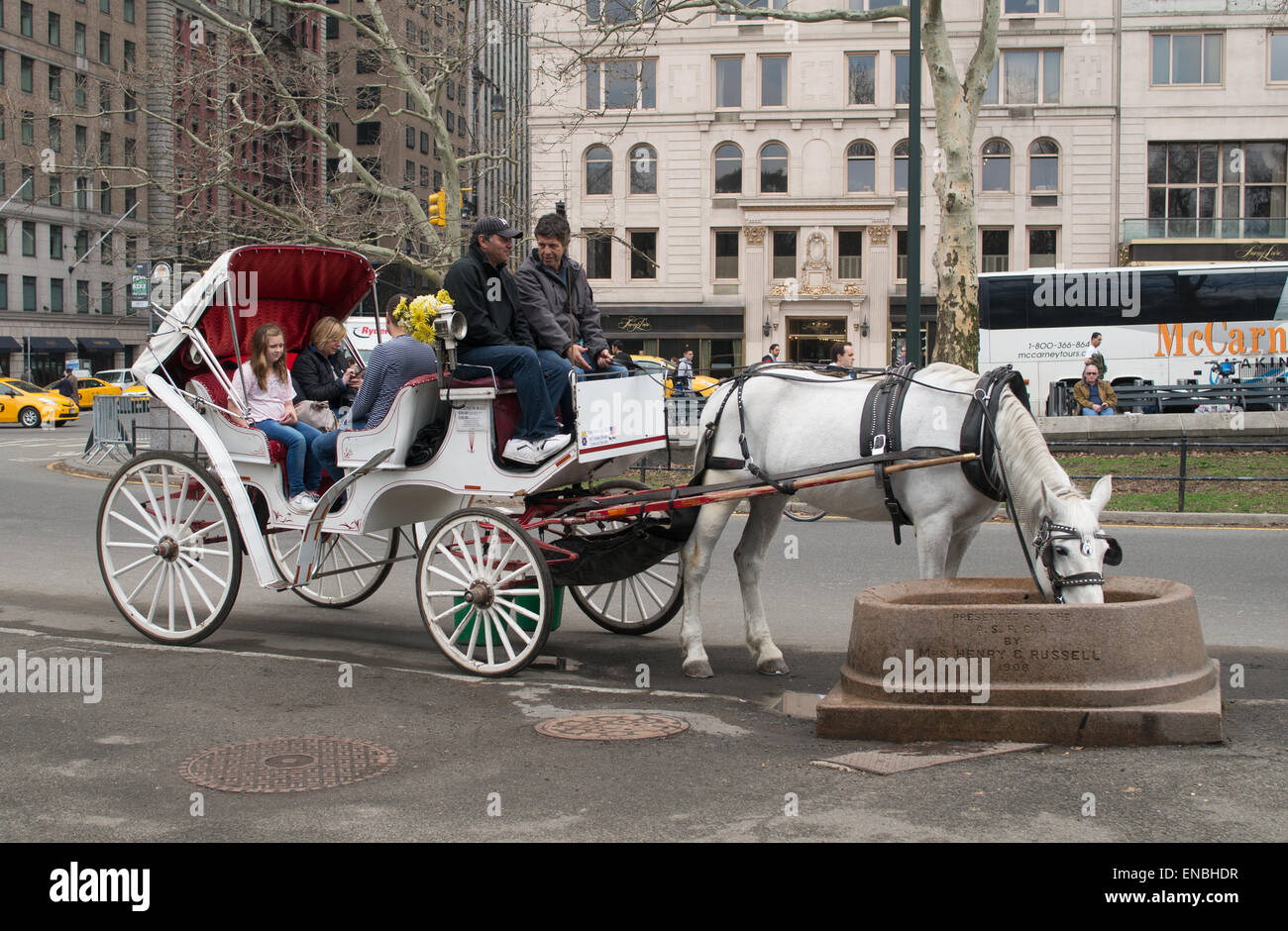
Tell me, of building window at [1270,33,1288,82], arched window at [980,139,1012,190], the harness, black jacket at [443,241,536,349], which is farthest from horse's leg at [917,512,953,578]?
building window at [1270,33,1288,82]

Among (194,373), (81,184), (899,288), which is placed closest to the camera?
(194,373)

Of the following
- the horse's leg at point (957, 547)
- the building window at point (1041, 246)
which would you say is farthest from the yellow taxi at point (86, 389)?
the horse's leg at point (957, 547)

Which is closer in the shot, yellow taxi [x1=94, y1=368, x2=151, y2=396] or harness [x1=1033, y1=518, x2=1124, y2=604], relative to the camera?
harness [x1=1033, y1=518, x2=1124, y2=604]

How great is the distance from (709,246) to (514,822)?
172 feet

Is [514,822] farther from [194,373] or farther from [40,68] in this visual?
[40,68]

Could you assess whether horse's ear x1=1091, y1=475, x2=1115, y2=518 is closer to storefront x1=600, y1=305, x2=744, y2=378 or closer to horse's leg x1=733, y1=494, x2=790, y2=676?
horse's leg x1=733, y1=494, x2=790, y2=676

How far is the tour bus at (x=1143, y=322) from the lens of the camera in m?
33.5

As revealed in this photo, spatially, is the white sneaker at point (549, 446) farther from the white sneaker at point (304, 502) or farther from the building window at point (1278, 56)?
the building window at point (1278, 56)

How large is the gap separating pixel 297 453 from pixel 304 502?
1.19ft

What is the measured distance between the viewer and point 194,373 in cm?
897

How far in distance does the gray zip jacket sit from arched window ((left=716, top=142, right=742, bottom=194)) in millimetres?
48898

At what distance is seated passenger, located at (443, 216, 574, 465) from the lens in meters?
7.71
